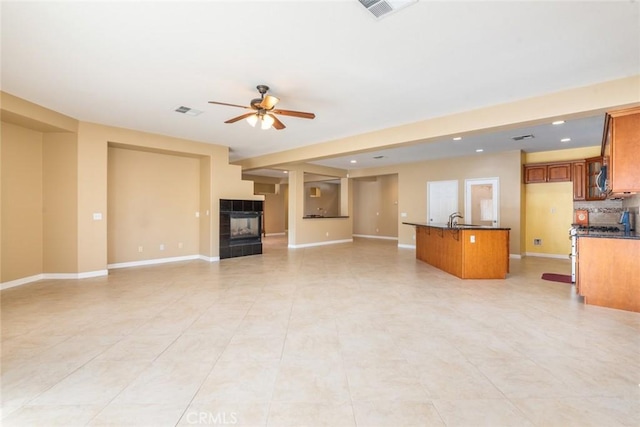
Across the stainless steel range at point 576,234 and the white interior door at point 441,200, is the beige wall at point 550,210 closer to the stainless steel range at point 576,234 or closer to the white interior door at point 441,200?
the white interior door at point 441,200

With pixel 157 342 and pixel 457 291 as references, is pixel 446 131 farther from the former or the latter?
pixel 157 342

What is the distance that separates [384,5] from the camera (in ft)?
7.34

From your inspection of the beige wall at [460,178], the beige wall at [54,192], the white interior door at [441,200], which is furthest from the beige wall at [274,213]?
the beige wall at [54,192]

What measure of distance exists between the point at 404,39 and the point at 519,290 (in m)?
4.06

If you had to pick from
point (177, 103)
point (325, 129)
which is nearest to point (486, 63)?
point (325, 129)

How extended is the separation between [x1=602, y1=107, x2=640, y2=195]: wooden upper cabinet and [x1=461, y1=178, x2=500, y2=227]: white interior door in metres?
4.16

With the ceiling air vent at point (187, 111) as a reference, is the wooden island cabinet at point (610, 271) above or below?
below

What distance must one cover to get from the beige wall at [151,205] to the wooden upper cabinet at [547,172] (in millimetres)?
8455

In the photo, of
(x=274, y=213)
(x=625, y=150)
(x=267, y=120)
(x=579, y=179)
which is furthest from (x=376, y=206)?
(x=267, y=120)

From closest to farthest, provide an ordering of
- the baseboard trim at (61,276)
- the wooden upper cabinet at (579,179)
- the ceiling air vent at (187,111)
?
the ceiling air vent at (187,111) < the baseboard trim at (61,276) < the wooden upper cabinet at (579,179)

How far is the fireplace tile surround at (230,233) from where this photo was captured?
7.18 m

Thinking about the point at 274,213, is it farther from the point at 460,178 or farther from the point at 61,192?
the point at 61,192

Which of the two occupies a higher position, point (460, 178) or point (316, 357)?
point (460, 178)

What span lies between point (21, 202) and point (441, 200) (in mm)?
9386
